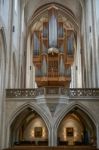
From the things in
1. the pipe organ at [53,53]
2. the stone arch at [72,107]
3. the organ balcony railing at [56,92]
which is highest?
the pipe organ at [53,53]

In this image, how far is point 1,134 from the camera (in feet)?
64.2

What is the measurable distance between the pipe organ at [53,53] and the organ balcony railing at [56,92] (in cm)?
642

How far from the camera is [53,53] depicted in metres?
28.1

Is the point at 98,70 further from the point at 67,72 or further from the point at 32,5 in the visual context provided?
the point at 32,5

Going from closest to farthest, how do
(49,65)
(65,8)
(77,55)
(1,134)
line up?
(1,134) → (49,65) → (65,8) → (77,55)

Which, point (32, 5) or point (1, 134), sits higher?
point (32, 5)

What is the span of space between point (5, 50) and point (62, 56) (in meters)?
9.09

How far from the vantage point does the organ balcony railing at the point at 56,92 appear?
20.5m

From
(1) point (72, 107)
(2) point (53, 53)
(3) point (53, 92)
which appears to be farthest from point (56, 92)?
(2) point (53, 53)

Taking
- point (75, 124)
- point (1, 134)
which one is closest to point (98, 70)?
point (1, 134)

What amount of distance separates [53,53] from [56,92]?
821cm

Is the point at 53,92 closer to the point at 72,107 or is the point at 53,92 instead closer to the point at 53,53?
the point at 72,107

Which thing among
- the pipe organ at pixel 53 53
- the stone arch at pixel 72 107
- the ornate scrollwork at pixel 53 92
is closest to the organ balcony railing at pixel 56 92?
the ornate scrollwork at pixel 53 92

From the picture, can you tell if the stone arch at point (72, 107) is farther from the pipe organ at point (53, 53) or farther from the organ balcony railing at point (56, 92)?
the pipe organ at point (53, 53)
